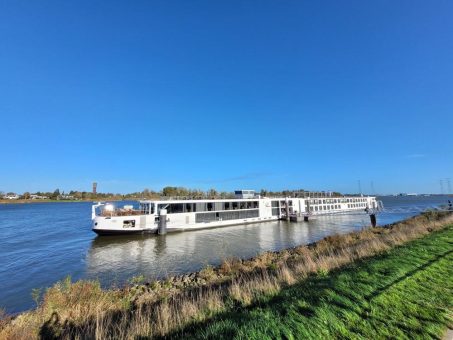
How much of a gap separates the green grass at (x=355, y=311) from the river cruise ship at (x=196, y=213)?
35067 millimetres

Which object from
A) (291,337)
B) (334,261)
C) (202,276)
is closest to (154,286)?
(202,276)

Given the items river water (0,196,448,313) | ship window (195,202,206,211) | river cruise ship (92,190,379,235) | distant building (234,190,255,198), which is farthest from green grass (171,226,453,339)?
distant building (234,190,255,198)

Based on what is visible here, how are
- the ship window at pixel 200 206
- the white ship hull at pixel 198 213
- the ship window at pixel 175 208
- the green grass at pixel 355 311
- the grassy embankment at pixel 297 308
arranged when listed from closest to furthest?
the green grass at pixel 355 311
the grassy embankment at pixel 297 308
the white ship hull at pixel 198 213
the ship window at pixel 175 208
the ship window at pixel 200 206

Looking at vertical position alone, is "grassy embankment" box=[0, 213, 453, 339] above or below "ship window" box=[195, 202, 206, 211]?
below

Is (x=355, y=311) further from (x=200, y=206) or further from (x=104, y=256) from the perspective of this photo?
(x=200, y=206)

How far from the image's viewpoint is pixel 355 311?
5.71 m

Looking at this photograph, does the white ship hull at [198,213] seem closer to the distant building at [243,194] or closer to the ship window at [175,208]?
the ship window at [175,208]

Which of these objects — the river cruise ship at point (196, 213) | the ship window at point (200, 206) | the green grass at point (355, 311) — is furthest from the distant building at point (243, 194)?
the green grass at point (355, 311)

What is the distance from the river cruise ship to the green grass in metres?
35.1

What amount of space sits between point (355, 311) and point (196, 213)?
41339mm

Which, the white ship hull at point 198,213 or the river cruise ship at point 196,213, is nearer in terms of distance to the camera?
the white ship hull at point 198,213

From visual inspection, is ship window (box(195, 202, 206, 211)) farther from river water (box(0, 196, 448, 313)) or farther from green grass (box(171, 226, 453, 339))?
green grass (box(171, 226, 453, 339))

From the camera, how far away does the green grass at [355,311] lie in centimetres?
493

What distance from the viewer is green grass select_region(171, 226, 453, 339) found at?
194 inches
